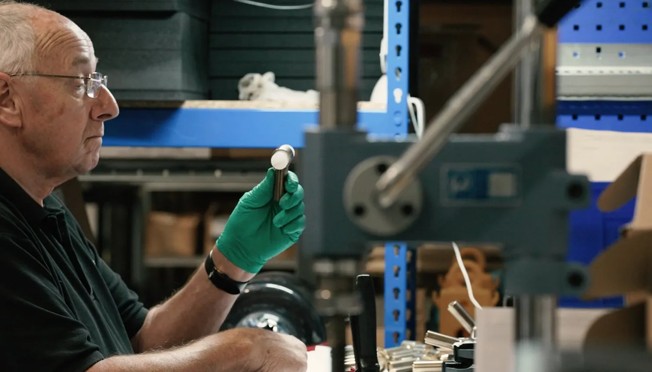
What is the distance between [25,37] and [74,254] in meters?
0.43

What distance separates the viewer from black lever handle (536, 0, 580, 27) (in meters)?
0.82

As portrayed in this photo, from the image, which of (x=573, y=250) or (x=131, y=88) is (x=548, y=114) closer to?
(x=573, y=250)

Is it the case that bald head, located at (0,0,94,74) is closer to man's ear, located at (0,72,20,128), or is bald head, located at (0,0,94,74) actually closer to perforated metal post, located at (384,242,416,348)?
man's ear, located at (0,72,20,128)

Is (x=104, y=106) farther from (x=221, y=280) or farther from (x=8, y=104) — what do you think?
(x=221, y=280)

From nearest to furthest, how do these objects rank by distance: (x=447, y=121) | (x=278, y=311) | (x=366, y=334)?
(x=447, y=121) < (x=366, y=334) < (x=278, y=311)


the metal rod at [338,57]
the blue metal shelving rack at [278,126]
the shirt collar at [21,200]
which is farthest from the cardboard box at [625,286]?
the shirt collar at [21,200]

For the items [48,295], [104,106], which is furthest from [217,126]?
[48,295]

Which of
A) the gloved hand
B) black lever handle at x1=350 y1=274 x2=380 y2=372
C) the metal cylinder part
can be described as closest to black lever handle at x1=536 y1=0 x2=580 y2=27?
black lever handle at x1=350 y1=274 x2=380 y2=372

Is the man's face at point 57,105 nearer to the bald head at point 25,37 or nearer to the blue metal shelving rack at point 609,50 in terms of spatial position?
the bald head at point 25,37

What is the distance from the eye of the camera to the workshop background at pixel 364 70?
175 cm

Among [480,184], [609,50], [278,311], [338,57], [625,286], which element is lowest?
[278,311]

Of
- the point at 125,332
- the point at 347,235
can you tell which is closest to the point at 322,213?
the point at 347,235

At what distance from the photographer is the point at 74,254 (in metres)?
1.88

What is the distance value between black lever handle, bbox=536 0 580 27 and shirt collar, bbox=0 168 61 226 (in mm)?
1195
